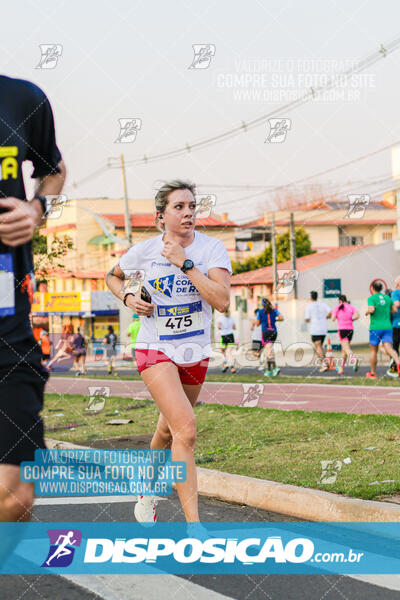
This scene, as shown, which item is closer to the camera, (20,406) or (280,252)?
(20,406)

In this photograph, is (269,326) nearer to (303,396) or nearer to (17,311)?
(303,396)

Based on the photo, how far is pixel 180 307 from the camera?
194 inches

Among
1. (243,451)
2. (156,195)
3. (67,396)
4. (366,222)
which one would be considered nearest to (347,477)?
(243,451)

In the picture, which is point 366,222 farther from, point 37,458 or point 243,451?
point 37,458

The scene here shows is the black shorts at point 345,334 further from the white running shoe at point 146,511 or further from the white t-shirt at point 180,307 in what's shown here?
the white t-shirt at point 180,307

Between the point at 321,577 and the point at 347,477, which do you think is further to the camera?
the point at 347,477

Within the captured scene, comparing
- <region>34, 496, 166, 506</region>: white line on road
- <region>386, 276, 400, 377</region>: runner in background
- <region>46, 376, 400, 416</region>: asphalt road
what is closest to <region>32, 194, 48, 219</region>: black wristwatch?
<region>34, 496, 166, 506</region>: white line on road

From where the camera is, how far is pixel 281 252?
209 ft

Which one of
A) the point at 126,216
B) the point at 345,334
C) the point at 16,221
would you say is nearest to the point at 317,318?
the point at 345,334

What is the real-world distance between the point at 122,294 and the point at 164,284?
368 millimetres

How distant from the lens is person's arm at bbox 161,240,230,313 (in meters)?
4.66

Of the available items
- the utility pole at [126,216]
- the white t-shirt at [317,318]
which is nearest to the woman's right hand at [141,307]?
the white t-shirt at [317,318]

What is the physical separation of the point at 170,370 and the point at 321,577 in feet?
4.39

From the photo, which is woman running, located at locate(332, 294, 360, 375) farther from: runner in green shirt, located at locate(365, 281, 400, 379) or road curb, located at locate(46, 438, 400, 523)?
road curb, located at locate(46, 438, 400, 523)
